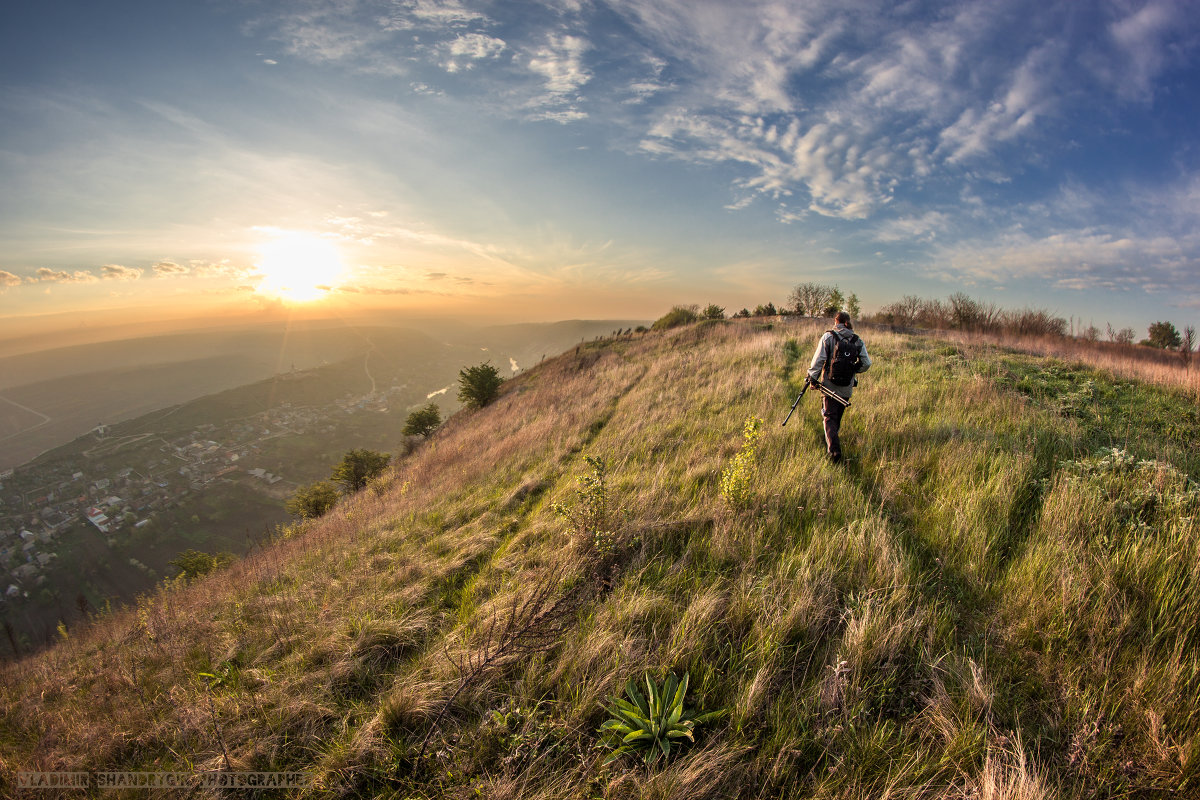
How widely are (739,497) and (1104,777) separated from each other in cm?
278

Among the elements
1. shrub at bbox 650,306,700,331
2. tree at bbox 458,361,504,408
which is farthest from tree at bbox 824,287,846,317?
tree at bbox 458,361,504,408

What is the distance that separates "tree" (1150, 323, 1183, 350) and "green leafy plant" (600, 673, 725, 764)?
36.2m

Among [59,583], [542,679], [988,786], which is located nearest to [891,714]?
[988,786]

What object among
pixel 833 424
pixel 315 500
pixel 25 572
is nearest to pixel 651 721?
pixel 833 424

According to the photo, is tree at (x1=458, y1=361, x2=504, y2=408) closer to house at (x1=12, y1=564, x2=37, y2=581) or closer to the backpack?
the backpack

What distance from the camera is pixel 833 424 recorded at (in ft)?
18.9

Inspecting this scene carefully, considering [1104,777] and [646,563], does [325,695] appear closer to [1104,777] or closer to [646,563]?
[646,563]

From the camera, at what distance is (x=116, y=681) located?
447 centimetres

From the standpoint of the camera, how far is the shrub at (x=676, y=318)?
1194 inches

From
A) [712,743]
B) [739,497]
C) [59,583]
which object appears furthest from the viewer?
[59,583]

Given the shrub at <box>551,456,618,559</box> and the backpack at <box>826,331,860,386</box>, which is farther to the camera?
the backpack at <box>826,331,860,386</box>

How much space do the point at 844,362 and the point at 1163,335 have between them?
109 feet

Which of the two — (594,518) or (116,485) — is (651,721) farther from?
(116,485)

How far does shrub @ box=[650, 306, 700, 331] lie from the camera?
99.5 ft
